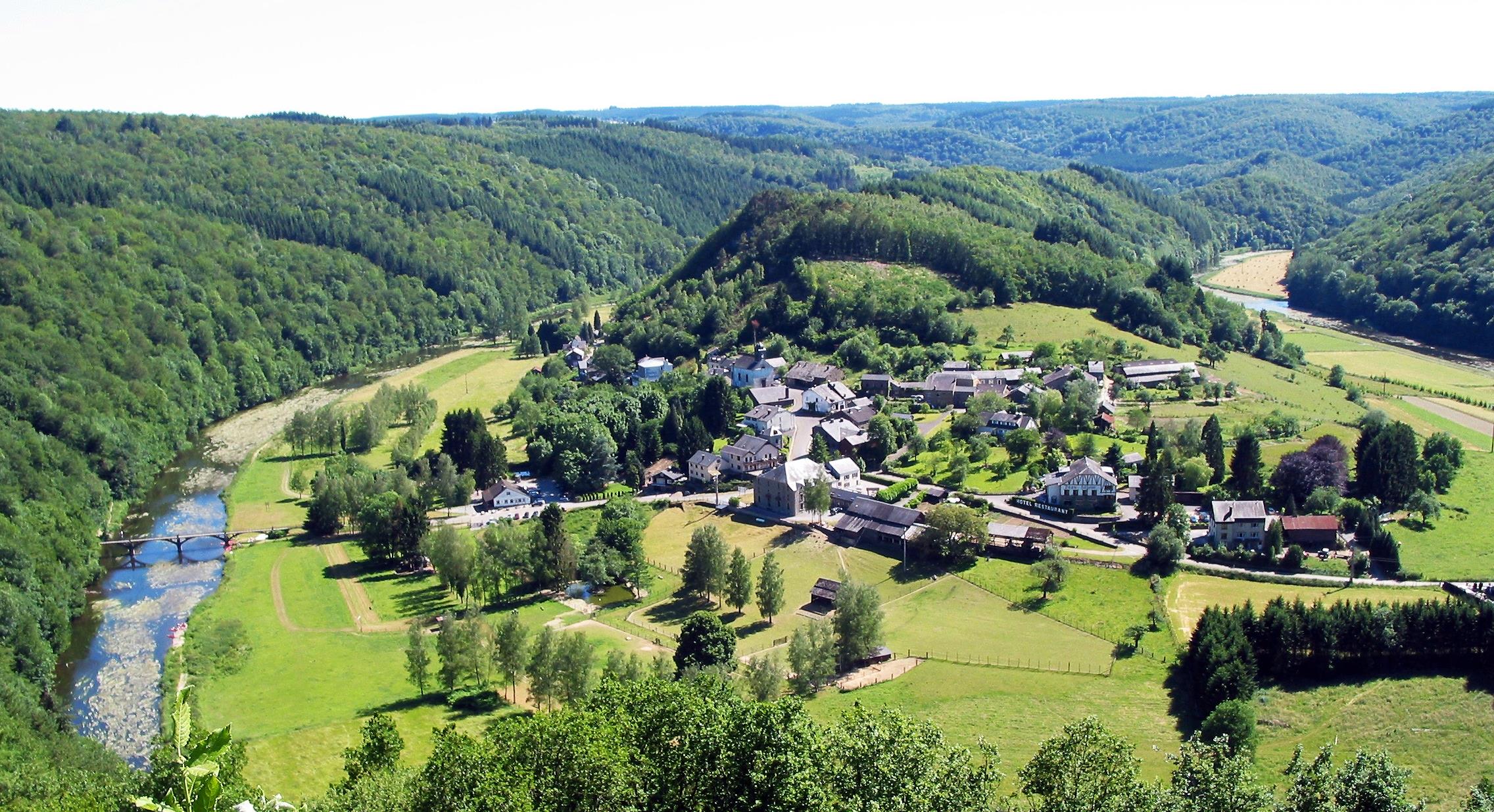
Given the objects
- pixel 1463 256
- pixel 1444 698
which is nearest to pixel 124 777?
pixel 1444 698

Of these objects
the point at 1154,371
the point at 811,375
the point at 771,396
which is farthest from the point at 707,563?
the point at 1154,371

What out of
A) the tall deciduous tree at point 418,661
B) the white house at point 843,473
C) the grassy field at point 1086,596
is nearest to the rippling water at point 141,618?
the tall deciduous tree at point 418,661

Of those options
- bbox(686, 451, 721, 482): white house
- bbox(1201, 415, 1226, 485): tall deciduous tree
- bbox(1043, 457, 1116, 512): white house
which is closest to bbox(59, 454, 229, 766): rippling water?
bbox(686, 451, 721, 482): white house

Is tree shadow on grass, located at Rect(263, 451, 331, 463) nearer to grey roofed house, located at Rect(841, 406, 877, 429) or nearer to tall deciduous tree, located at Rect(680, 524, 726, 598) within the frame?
grey roofed house, located at Rect(841, 406, 877, 429)

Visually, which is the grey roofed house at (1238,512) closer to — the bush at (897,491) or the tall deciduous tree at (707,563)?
the bush at (897,491)

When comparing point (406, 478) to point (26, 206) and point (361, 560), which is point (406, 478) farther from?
point (26, 206)
